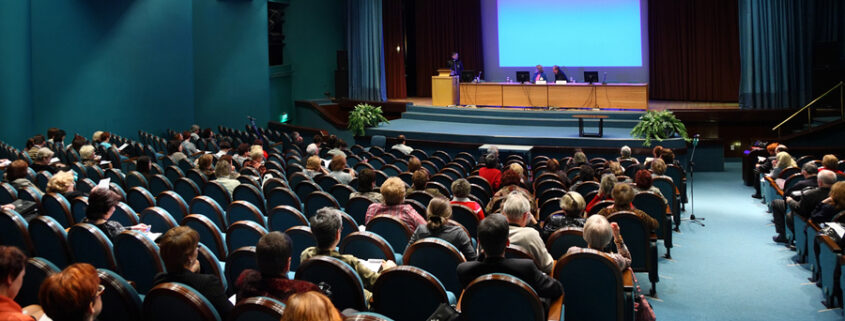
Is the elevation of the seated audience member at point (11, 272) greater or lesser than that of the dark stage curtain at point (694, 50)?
lesser

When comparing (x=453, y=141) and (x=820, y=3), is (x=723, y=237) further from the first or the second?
(x=820, y=3)

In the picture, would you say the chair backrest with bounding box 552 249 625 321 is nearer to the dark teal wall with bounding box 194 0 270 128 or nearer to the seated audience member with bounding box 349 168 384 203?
the seated audience member with bounding box 349 168 384 203

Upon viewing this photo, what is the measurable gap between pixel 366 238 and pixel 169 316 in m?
1.33

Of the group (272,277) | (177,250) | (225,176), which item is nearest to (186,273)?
(177,250)

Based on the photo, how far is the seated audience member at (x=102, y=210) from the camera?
4520mm

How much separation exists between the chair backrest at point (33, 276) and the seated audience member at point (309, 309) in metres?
1.68

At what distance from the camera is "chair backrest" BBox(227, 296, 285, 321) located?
270cm

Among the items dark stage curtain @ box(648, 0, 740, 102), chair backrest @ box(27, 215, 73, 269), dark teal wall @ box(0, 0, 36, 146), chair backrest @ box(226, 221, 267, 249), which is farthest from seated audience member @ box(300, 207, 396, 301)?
dark stage curtain @ box(648, 0, 740, 102)

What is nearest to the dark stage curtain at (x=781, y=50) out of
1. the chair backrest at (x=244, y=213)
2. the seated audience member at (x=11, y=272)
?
the chair backrest at (x=244, y=213)

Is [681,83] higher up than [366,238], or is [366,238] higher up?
[681,83]

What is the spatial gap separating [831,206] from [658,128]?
640 cm

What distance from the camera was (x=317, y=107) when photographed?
1789 centimetres

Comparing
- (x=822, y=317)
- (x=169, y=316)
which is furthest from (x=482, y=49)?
(x=169, y=316)

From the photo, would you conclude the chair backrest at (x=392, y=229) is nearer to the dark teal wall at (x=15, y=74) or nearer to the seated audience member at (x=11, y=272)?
the seated audience member at (x=11, y=272)
